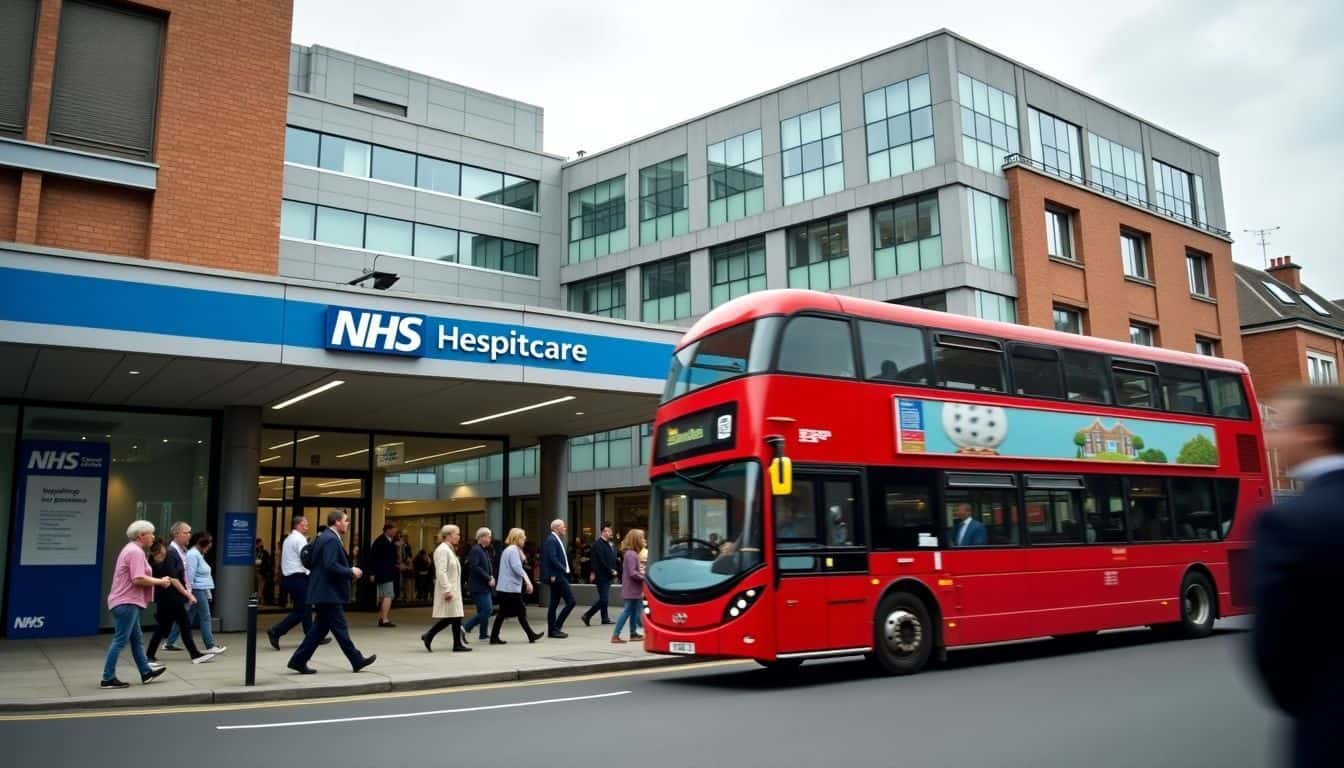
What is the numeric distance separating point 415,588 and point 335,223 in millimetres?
16271

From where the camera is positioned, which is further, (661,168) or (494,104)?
(494,104)

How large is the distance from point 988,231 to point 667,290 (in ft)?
43.5

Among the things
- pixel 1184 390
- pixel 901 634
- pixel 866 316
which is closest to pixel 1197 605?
pixel 1184 390

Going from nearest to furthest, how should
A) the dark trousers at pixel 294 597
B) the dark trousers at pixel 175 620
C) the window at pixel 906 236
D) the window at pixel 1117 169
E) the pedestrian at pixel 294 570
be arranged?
the dark trousers at pixel 175 620 → the dark trousers at pixel 294 597 → the pedestrian at pixel 294 570 → the window at pixel 906 236 → the window at pixel 1117 169

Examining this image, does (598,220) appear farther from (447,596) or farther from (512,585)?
(447,596)

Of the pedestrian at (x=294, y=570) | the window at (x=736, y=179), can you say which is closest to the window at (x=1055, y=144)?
the window at (x=736, y=179)

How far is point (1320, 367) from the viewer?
43.6 m

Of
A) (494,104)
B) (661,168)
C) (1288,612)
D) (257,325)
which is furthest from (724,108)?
(1288,612)

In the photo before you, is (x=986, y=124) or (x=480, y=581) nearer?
(x=480, y=581)

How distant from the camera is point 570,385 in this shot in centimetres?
1717

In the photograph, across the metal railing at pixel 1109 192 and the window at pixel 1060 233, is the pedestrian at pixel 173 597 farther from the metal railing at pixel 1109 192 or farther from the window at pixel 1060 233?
the window at pixel 1060 233

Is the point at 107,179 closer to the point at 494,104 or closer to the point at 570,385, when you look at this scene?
the point at 570,385

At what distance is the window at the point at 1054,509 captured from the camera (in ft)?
43.3

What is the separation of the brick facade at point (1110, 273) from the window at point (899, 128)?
3075 mm
